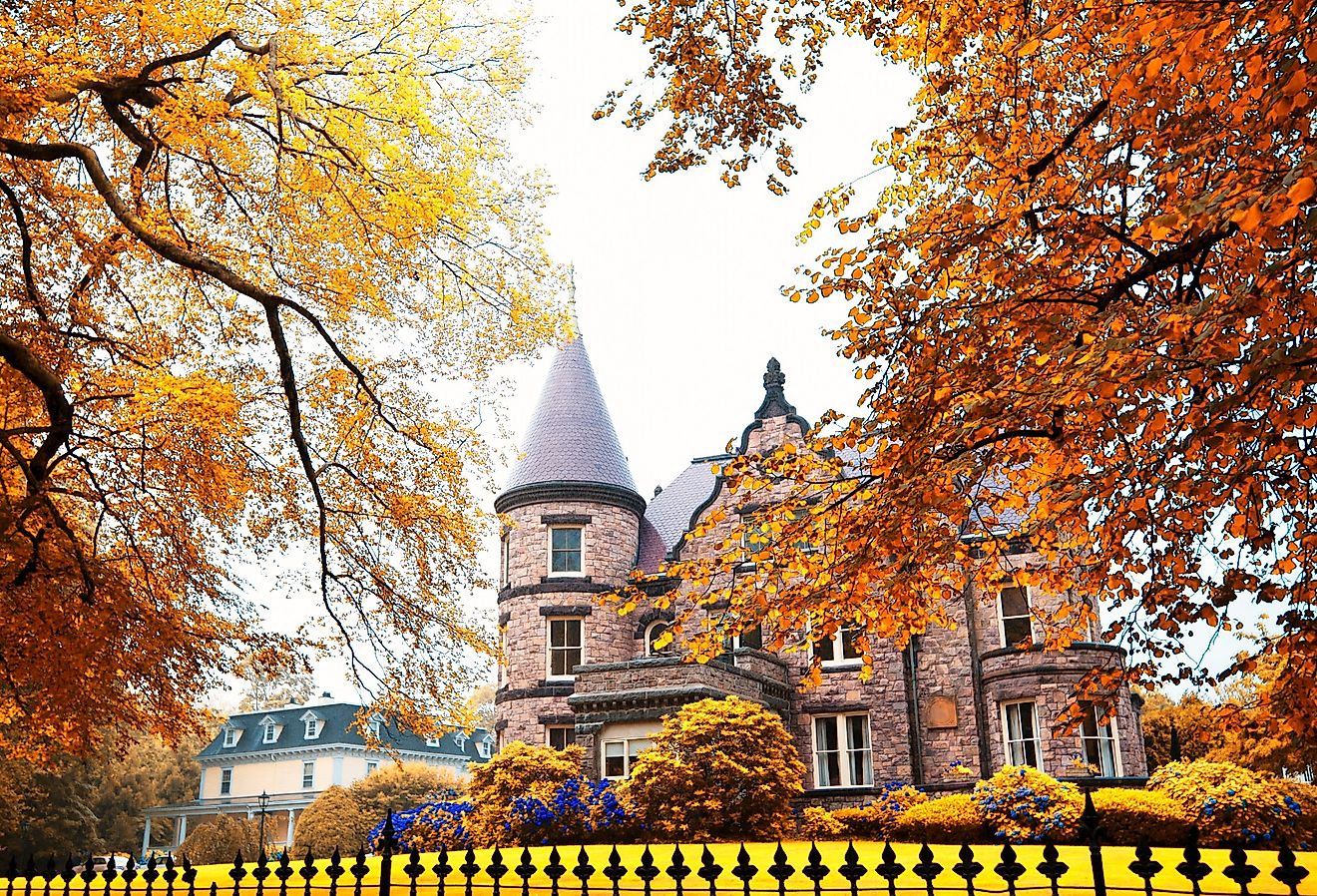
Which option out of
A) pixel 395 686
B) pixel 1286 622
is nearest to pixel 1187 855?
pixel 1286 622

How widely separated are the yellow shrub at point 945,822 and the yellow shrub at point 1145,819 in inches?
78.5

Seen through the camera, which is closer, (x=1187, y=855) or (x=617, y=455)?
(x=1187, y=855)

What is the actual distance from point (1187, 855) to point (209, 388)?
26.3ft

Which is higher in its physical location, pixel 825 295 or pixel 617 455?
pixel 617 455

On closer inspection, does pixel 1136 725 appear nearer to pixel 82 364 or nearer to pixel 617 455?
pixel 617 455

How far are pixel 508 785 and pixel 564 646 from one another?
753 centimetres

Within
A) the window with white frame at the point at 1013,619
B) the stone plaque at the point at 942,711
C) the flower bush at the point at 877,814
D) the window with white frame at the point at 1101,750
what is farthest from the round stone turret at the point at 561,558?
the window with white frame at the point at 1101,750

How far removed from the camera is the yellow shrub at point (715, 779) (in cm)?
1812

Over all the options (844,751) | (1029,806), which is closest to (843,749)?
(844,751)

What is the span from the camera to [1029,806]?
16.8 m

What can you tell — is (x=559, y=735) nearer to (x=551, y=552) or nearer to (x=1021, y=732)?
(x=551, y=552)

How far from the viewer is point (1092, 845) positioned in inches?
169

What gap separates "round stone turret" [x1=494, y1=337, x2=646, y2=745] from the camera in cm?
2689

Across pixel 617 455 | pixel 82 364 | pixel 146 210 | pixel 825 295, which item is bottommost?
pixel 825 295
